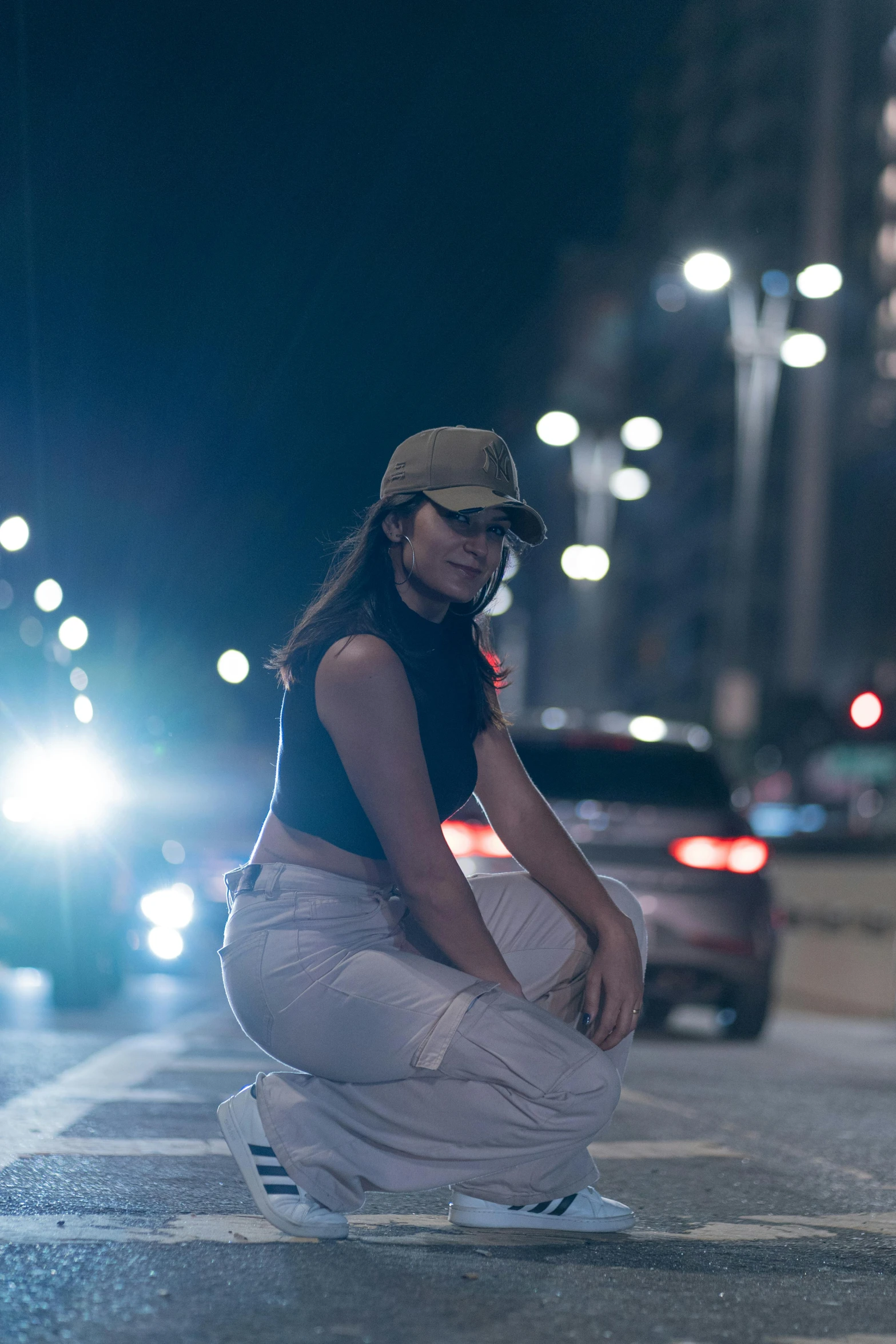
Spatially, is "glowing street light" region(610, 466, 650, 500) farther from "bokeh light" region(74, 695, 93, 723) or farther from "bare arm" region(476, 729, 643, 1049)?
"bare arm" region(476, 729, 643, 1049)

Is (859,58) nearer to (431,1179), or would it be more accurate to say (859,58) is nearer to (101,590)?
(101,590)

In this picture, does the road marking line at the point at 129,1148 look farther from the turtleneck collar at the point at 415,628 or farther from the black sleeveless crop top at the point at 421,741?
the turtleneck collar at the point at 415,628

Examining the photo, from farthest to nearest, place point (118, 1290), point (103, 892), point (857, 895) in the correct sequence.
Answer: point (857, 895) < point (103, 892) < point (118, 1290)

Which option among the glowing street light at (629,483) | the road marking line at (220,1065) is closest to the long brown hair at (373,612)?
the road marking line at (220,1065)

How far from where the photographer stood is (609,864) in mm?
10141

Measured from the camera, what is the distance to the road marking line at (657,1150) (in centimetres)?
540

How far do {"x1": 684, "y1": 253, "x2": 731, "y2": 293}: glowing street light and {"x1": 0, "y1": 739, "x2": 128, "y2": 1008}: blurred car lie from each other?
11.6 meters

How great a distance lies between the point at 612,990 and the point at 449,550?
986mm

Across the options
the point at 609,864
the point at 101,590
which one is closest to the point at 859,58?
the point at 101,590

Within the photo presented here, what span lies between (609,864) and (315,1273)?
679 cm

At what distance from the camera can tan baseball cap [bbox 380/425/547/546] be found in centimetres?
396

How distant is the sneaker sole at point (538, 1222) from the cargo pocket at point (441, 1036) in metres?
0.48

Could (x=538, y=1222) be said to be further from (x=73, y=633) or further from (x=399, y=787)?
(x=73, y=633)

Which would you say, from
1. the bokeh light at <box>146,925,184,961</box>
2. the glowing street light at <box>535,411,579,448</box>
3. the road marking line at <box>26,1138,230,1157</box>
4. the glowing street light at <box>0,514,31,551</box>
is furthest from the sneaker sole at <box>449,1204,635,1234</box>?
the glowing street light at <box>535,411,579,448</box>
